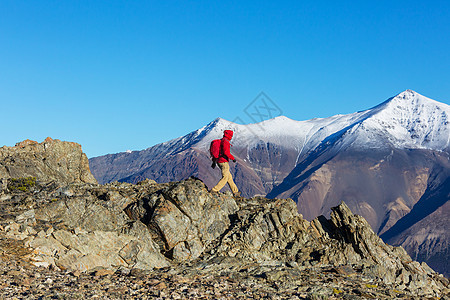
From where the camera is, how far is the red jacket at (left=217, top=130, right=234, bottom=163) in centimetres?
2790

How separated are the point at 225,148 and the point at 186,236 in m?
5.60

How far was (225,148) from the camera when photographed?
1102 inches

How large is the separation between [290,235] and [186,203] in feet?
19.5

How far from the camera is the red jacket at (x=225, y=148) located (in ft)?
91.5

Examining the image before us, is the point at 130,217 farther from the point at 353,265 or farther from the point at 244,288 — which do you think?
the point at 353,265

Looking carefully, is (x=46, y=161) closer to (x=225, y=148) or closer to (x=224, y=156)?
(x=224, y=156)

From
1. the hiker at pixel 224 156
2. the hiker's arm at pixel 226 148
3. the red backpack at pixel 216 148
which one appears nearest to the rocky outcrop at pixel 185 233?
the hiker at pixel 224 156

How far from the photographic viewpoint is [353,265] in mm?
24703

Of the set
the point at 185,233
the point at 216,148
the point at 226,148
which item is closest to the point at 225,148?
the point at 226,148

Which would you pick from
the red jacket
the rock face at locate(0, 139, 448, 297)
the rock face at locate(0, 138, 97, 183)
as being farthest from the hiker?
the rock face at locate(0, 138, 97, 183)

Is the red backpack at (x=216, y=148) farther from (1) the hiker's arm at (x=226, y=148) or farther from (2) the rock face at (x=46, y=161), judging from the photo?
Result: (2) the rock face at (x=46, y=161)

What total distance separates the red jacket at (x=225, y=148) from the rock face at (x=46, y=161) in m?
12.5

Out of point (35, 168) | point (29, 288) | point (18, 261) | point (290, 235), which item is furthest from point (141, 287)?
point (35, 168)

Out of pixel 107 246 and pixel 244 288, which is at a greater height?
pixel 107 246
